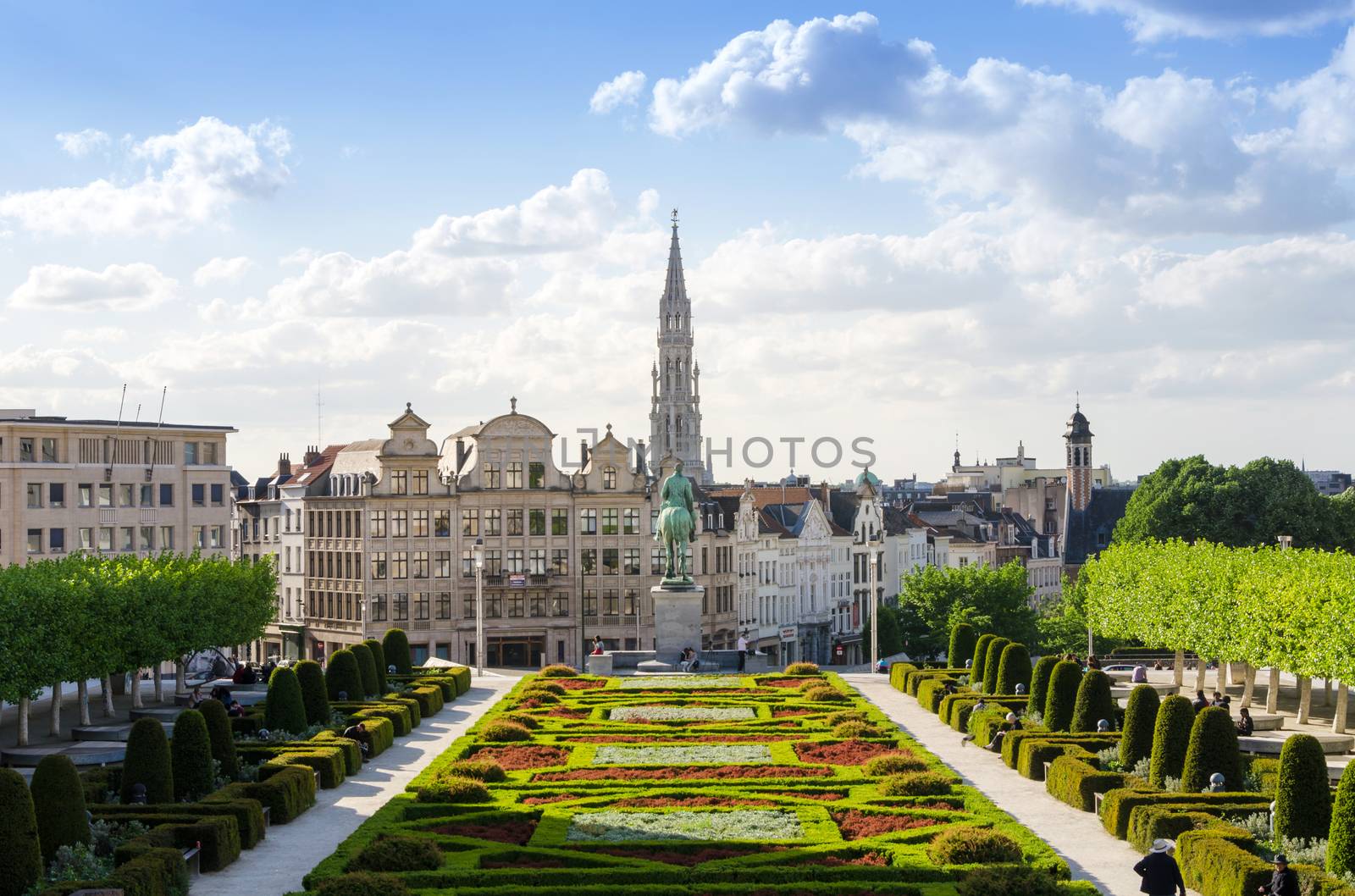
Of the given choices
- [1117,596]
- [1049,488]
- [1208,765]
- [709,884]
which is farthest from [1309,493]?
[709,884]

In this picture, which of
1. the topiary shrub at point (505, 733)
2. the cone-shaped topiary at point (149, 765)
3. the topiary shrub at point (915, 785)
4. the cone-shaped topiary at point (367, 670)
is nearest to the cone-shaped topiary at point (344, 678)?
the cone-shaped topiary at point (367, 670)

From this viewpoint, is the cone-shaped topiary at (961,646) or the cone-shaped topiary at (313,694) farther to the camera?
the cone-shaped topiary at (961,646)

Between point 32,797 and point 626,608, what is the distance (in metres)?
82.8

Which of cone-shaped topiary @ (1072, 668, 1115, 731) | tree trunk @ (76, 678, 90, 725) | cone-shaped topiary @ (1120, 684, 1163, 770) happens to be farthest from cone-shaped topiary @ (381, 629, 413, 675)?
cone-shaped topiary @ (1120, 684, 1163, 770)

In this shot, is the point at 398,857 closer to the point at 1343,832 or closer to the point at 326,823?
the point at 326,823

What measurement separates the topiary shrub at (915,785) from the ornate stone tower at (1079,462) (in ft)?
434

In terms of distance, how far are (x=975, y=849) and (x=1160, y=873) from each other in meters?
4.85

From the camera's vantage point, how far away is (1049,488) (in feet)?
599

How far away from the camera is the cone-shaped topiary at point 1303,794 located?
3297cm

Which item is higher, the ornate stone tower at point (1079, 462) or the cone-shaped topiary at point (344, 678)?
the ornate stone tower at point (1079, 462)

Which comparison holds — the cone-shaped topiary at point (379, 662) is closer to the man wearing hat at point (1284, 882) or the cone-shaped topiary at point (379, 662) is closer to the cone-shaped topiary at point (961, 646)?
the cone-shaped topiary at point (961, 646)

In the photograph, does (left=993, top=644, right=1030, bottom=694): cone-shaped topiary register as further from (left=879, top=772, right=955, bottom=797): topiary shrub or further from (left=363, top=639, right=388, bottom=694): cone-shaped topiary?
(left=363, top=639, right=388, bottom=694): cone-shaped topiary

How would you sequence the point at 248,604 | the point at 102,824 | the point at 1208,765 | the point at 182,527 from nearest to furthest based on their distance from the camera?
the point at 102,824
the point at 1208,765
the point at 248,604
the point at 182,527

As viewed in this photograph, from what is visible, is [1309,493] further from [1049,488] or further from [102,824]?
[102,824]
